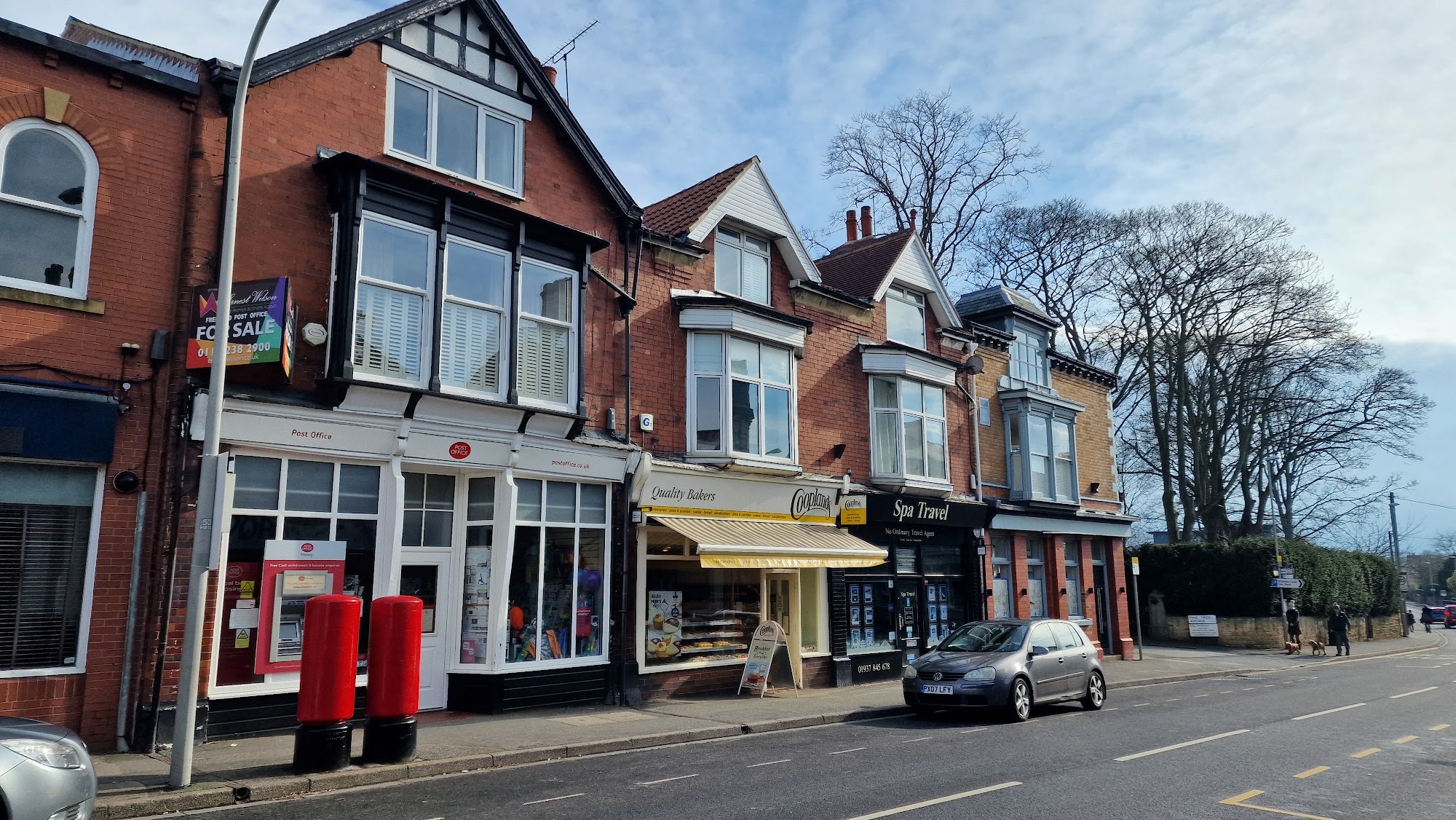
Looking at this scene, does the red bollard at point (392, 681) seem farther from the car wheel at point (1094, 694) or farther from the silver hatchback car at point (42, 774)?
the car wheel at point (1094, 694)

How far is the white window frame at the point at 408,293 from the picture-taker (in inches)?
482

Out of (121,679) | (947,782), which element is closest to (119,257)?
(121,679)

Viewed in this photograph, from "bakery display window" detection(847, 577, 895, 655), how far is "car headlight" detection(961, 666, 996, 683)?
5912mm

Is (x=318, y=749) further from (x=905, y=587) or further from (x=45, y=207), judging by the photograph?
(x=905, y=587)

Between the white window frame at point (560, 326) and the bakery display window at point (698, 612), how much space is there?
3610 millimetres

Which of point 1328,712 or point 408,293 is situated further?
point 1328,712

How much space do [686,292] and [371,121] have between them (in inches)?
243

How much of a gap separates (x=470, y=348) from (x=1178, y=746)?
10.6 meters

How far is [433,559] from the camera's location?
44.6ft

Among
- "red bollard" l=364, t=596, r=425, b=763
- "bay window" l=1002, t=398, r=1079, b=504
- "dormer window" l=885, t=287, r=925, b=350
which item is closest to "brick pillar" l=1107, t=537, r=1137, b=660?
"bay window" l=1002, t=398, r=1079, b=504

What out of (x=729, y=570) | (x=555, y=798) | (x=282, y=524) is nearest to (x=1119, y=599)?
(x=729, y=570)

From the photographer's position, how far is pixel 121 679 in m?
10.4

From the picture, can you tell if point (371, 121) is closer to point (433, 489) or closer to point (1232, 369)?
point (433, 489)

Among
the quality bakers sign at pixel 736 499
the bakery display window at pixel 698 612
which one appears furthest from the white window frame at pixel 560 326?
the bakery display window at pixel 698 612
